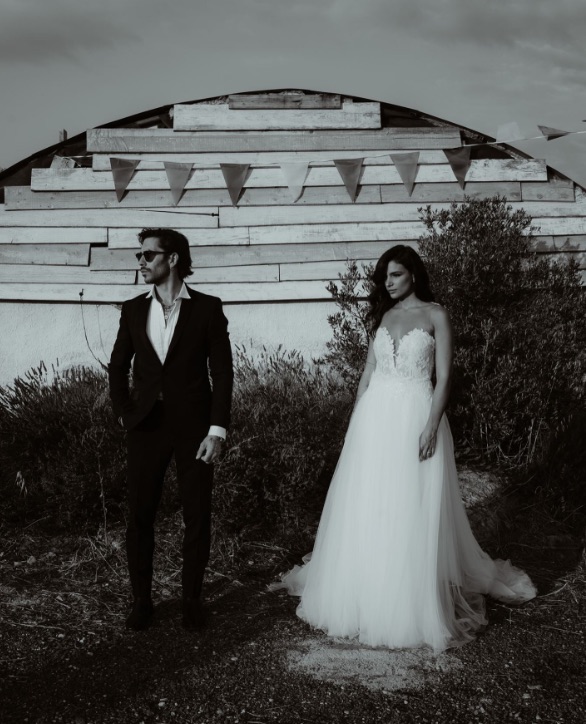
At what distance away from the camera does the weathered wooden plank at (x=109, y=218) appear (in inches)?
336

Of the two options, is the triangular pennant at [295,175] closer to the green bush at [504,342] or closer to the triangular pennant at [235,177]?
the triangular pennant at [235,177]

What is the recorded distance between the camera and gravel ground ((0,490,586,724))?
3.38 m

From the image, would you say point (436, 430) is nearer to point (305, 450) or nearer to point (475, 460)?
point (305, 450)

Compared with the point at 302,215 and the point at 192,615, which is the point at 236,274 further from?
the point at 192,615

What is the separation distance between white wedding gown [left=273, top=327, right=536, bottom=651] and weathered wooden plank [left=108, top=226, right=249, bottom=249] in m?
4.22

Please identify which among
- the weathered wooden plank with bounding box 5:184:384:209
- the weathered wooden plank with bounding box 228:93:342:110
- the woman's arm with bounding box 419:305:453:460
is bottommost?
the woman's arm with bounding box 419:305:453:460

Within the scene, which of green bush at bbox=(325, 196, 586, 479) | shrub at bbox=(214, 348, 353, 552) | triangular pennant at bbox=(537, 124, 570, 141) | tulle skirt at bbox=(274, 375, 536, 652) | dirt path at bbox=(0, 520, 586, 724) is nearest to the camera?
dirt path at bbox=(0, 520, 586, 724)

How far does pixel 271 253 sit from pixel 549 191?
3299 mm

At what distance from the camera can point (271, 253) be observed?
28.0 feet

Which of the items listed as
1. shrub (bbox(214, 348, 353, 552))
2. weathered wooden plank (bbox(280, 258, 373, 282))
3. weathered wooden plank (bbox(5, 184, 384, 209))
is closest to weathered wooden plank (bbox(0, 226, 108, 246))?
weathered wooden plank (bbox(5, 184, 384, 209))

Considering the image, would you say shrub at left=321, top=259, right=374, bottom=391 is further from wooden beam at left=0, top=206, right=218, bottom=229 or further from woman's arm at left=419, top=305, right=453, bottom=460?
woman's arm at left=419, top=305, right=453, bottom=460

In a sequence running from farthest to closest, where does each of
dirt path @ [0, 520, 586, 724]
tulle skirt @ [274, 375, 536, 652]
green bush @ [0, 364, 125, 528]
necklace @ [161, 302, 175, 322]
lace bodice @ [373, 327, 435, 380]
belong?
green bush @ [0, 364, 125, 528], lace bodice @ [373, 327, 435, 380], necklace @ [161, 302, 175, 322], tulle skirt @ [274, 375, 536, 652], dirt path @ [0, 520, 586, 724]

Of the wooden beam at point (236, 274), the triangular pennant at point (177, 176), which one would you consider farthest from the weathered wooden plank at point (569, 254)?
the triangular pennant at point (177, 176)

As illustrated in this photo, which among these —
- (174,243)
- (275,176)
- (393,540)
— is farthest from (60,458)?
(275,176)
